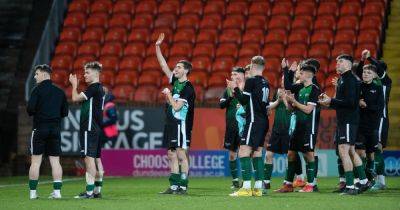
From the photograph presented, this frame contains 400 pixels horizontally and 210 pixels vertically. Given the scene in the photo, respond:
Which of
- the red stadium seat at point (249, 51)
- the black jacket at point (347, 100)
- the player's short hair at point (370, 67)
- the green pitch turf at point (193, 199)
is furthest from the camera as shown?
the red stadium seat at point (249, 51)

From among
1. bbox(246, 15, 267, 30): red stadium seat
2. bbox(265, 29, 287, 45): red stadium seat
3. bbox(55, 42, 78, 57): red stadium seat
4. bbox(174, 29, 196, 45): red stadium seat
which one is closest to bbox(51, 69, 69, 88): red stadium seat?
bbox(55, 42, 78, 57): red stadium seat

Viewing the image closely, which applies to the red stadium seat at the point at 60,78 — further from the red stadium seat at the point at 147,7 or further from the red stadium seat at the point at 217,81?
the red stadium seat at the point at 217,81

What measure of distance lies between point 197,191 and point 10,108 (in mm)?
8607

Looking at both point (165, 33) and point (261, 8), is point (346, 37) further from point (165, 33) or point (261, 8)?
point (165, 33)

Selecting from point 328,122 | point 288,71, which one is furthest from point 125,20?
point 288,71

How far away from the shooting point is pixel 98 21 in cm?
2530

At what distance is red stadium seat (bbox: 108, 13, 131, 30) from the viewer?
2511 centimetres

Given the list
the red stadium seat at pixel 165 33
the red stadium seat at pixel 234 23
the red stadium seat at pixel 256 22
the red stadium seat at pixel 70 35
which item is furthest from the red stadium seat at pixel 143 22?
the red stadium seat at pixel 256 22

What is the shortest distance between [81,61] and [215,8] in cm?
404

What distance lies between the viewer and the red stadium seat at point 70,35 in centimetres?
2488

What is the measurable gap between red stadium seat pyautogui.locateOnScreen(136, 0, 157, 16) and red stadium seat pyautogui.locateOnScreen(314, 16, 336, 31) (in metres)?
4.56

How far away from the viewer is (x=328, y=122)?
20828 millimetres

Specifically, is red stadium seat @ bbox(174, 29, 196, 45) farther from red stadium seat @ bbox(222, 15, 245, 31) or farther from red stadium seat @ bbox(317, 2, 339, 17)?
red stadium seat @ bbox(317, 2, 339, 17)

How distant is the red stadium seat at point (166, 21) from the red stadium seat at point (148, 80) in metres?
2.42
